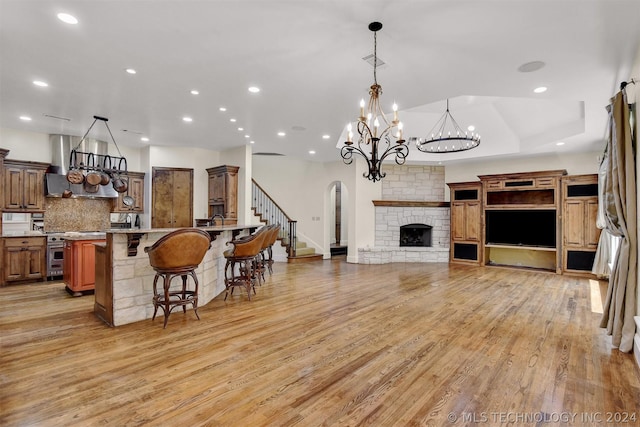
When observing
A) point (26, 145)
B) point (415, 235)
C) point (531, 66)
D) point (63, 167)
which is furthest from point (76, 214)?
point (415, 235)

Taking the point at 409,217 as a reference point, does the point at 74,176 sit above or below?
above

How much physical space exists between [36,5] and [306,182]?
779cm

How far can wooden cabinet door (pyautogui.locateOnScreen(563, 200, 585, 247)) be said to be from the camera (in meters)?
6.87

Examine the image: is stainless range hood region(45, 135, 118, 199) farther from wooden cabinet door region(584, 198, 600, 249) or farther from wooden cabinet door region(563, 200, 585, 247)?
wooden cabinet door region(584, 198, 600, 249)

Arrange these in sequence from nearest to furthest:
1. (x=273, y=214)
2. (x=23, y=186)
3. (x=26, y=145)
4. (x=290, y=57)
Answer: (x=290, y=57) < (x=23, y=186) < (x=26, y=145) < (x=273, y=214)

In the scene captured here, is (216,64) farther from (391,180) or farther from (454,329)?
(391,180)

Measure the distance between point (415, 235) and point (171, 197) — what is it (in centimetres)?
686

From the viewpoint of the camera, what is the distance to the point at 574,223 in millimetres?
6945

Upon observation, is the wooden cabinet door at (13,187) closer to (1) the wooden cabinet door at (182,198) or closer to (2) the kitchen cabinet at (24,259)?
(2) the kitchen cabinet at (24,259)

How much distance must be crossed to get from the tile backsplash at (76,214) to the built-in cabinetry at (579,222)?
1039 centimetres

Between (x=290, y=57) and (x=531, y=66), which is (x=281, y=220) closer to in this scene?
(x=290, y=57)

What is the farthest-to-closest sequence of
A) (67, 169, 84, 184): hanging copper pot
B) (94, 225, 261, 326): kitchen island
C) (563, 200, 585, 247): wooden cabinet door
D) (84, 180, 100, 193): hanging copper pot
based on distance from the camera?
(563, 200, 585, 247): wooden cabinet door
(84, 180, 100, 193): hanging copper pot
(67, 169, 84, 184): hanging copper pot
(94, 225, 261, 326): kitchen island

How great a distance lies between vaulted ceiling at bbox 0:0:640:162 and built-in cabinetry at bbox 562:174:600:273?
1.58 meters

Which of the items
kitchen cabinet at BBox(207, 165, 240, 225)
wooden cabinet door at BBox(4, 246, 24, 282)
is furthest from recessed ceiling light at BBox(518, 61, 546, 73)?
wooden cabinet door at BBox(4, 246, 24, 282)
